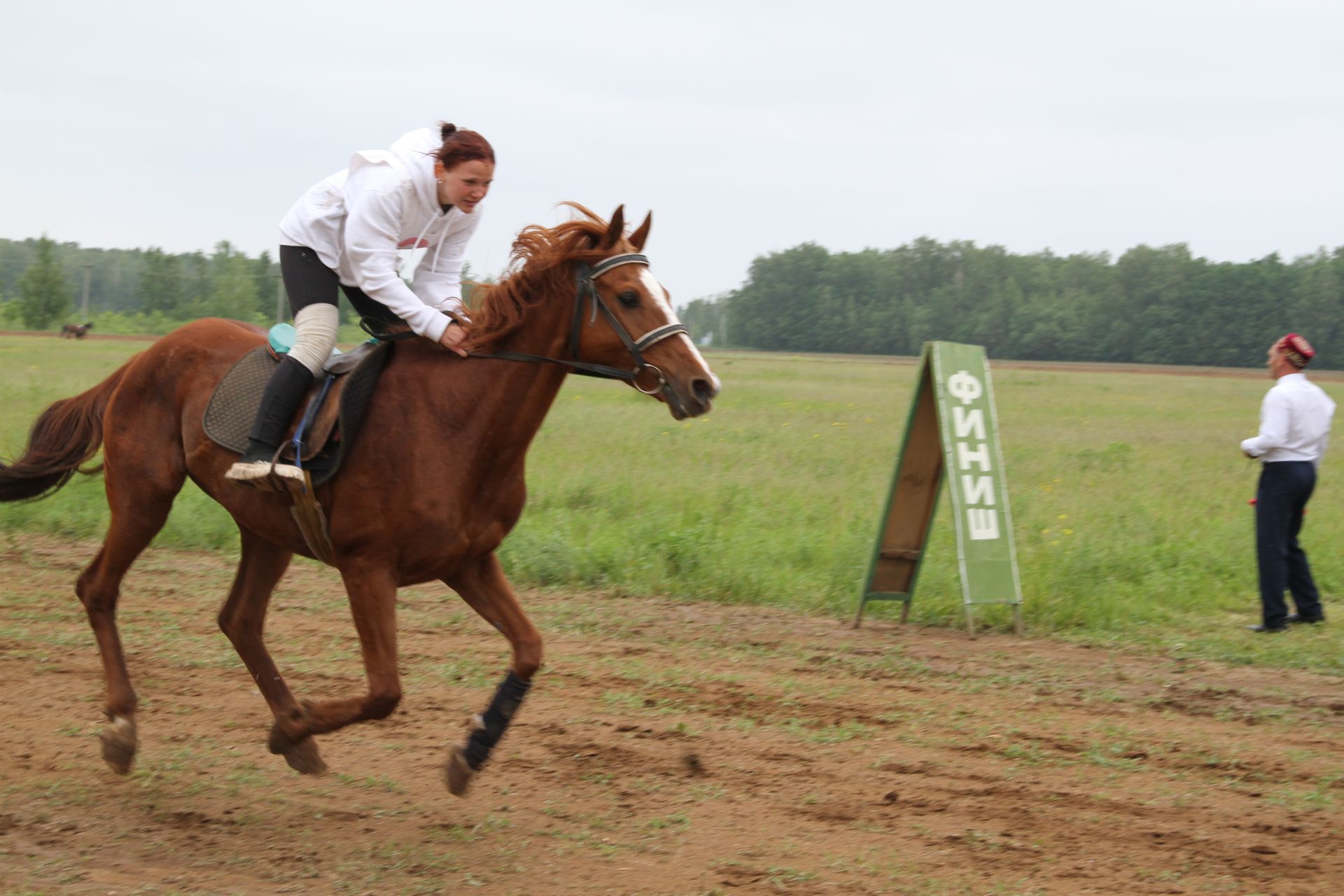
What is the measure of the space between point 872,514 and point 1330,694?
5.76 m

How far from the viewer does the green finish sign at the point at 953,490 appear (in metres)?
8.82

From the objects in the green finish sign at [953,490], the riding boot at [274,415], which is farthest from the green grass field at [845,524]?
the riding boot at [274,415]

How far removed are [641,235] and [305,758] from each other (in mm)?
2624

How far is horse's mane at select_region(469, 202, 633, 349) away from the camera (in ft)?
15.8

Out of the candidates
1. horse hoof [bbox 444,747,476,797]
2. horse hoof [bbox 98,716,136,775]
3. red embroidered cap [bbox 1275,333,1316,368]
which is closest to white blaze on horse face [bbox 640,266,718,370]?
horse hoof [bbox 444,747,476,797]

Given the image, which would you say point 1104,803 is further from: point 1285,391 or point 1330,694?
point 1285,391

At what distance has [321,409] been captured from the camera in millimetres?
4988

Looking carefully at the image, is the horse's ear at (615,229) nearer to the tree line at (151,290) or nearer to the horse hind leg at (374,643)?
the horse hind leg at (374,643)

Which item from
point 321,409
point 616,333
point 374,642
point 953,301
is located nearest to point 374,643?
point 374,642

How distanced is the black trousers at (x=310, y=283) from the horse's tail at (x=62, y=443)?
4.93 ft

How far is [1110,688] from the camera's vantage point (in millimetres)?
7266

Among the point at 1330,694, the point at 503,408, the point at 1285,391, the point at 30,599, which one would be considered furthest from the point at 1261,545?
the point at 30,599

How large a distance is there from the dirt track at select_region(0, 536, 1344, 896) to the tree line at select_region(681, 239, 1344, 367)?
56.9 metres

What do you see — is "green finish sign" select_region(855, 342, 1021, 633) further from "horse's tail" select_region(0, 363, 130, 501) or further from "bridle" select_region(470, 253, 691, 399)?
"horse's tail" select_region(0, 363, 130, 501)
